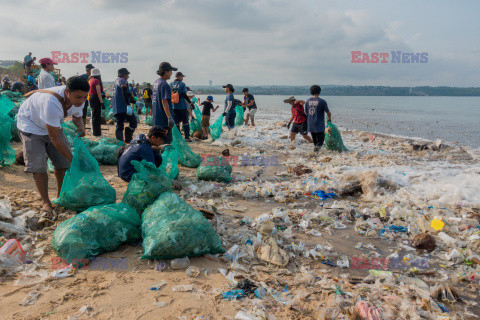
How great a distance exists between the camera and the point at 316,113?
23.2 feet

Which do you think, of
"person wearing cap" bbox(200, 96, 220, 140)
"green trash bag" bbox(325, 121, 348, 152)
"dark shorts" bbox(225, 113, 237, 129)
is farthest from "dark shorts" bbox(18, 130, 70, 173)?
"dark shorts" bbox(225, 113, 237, 129)

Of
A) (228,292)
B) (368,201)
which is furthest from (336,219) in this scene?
(228,292)

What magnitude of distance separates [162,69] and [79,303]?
4.08 metres

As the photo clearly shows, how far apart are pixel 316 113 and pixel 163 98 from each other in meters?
3.57

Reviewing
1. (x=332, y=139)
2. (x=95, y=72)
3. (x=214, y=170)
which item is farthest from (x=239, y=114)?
(x=214, y=170)

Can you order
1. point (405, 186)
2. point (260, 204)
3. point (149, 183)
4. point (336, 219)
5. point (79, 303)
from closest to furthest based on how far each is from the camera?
point (79, 303), point (149, 183), point (336, 219), point (260, 204), point (405, 186)

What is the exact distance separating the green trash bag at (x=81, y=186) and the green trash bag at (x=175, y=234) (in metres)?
0.76

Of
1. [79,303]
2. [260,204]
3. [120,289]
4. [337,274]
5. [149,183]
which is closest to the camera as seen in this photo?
[79,303]

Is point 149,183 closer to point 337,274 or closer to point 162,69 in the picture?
point 337,274

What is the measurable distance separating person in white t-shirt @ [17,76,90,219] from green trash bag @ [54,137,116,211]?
0.13m

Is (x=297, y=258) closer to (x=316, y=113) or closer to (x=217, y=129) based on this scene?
(x=316, y=113)

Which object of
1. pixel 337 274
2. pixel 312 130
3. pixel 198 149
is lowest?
pixel 337 274

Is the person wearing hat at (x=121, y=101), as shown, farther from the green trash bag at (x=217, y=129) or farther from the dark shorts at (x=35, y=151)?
the dark shorts at (x=35, y=151)

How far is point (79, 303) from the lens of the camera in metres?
2.01
